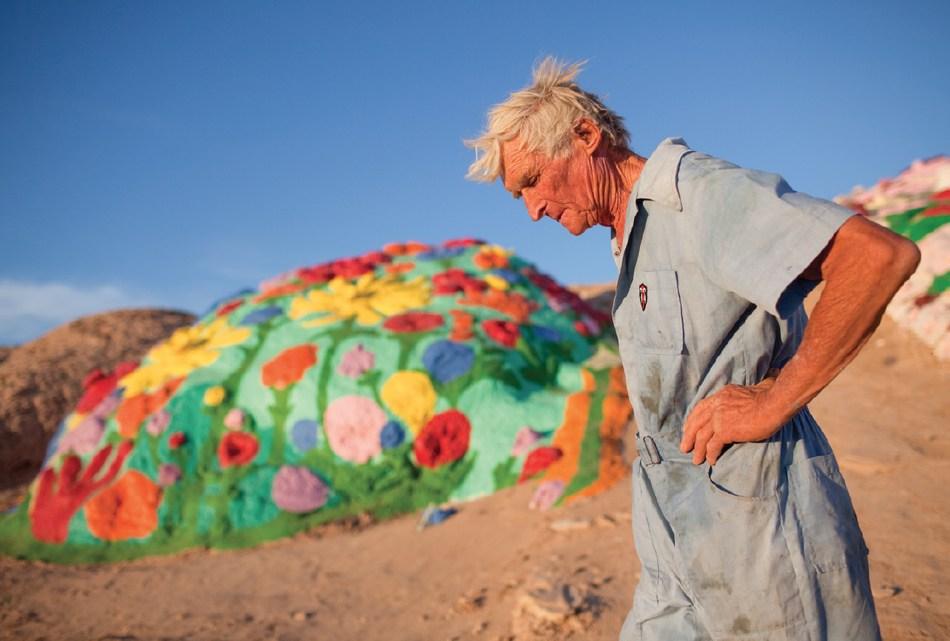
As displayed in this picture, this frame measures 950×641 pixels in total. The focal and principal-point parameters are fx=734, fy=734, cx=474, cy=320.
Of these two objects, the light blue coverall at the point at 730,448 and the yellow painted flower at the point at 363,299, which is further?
the yellow painted flower at the point at 363,299

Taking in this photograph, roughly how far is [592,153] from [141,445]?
6.17 metres

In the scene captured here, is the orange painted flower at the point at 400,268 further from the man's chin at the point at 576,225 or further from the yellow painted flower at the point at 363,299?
the man's chin at the point at 576,225

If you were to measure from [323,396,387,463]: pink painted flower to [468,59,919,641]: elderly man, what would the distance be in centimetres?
484

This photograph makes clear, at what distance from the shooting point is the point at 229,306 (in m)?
8.86

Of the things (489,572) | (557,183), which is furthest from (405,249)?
(557,183)

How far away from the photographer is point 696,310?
5.07ft

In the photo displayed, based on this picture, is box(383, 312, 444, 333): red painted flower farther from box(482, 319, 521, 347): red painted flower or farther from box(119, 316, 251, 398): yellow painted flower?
box(119, 316, 251, 398): yellow painted flower

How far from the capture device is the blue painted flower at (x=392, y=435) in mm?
6410

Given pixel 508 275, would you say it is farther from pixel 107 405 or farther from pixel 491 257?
pixel 107 405

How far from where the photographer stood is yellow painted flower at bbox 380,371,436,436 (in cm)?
652

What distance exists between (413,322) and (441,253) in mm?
1934

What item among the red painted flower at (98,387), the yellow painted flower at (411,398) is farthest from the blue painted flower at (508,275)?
the red painted flower at (98,387)

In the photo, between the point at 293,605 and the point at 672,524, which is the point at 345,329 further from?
the point at 672,524

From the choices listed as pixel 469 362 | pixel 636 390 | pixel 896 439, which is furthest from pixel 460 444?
pixel 636 390
